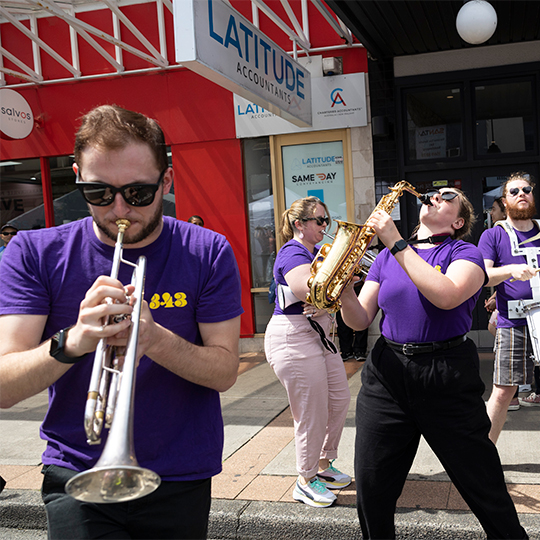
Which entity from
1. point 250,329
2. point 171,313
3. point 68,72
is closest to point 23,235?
point 171,313

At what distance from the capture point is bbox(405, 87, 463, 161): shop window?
8.20 m

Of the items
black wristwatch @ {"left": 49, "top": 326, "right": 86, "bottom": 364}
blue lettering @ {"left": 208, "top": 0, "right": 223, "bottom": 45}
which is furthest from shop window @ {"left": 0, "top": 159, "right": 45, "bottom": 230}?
black wristwatch @ {"left": 49, "top": 326, "right": 86, "bottom": 364}

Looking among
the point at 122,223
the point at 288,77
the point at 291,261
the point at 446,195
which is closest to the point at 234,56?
the point at 288,77

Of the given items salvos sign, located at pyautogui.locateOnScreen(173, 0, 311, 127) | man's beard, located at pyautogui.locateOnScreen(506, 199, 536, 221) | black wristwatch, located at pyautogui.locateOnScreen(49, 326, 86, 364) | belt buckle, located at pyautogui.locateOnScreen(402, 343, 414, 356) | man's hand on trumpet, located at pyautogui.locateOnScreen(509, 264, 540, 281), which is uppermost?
salvos sign, located at pyautogui.locateOnScreen(173, 0, 311, 127)

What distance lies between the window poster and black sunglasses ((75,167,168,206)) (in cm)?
690

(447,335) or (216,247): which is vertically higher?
(216,247)

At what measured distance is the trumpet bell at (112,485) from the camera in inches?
54.6

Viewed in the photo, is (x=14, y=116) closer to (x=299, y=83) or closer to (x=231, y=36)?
(x=299, y=83)

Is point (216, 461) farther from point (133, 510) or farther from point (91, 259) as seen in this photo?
point (91, 259)

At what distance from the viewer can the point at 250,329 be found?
29.5 ft

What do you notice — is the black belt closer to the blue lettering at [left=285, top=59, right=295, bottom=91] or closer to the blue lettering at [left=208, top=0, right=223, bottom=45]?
the blue lettering at [left=208, top=0, right=223, bottom=45]

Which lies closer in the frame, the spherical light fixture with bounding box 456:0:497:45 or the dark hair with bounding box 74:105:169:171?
the dark hair with bounding box 74:105:169:171

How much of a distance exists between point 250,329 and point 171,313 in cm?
717

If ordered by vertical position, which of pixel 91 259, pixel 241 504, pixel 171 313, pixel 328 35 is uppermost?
pixel 328 35
